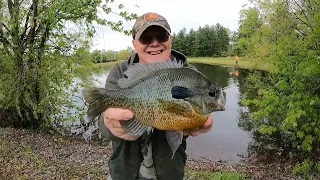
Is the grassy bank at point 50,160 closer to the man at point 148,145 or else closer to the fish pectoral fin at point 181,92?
the man at point 148,145

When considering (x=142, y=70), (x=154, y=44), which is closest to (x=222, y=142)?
(x=154, y=44)

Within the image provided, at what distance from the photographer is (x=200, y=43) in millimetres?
91375

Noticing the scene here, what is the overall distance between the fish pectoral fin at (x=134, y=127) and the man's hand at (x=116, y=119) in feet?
0.15

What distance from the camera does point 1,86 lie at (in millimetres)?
12945

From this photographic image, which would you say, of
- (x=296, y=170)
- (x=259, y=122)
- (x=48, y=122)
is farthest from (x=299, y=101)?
(x=48, y=122)

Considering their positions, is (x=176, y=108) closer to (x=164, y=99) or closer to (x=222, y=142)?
(x=164, y=99)

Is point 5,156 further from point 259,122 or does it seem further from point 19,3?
point 259,122

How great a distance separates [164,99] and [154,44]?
0.63 metres

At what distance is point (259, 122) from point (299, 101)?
7551 mm

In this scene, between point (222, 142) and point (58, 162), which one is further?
point (222, 142)

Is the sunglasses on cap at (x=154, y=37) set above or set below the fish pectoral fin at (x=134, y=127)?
above

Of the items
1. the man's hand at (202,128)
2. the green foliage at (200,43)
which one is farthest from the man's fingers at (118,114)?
the green foliage at (200,43)

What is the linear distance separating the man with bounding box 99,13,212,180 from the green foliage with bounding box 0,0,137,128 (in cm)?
1058

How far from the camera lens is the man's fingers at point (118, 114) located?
83.7 inches
